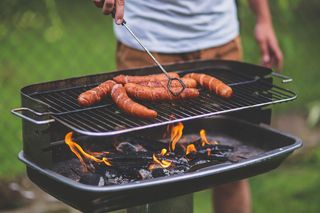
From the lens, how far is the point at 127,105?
2.62 metres

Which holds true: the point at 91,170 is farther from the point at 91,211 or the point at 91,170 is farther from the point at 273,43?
the point at 273,43

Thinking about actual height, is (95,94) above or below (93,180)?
above

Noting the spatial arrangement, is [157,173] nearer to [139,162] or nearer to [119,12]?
[139,162]

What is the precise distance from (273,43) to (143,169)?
57.4 inches

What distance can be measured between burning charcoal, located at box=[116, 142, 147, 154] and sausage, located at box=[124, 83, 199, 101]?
27 cm

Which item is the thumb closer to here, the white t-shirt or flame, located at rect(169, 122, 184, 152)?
the white t-shirt

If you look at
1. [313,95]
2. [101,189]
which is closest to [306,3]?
[313,95]

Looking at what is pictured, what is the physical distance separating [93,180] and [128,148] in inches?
18.2

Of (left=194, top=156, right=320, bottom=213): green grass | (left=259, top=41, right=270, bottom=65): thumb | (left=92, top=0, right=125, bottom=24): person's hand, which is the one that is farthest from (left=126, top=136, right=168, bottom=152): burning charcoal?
(left=194, top=156, right=320, bottom=213): green grass

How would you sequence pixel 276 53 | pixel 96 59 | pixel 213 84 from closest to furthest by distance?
1. pixel 213 84
2. pixel 276 53
3. pixel 96 59

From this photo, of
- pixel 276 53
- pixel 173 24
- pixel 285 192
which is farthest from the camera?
pixel 285 192

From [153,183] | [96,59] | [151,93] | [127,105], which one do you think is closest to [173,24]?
[151,93]

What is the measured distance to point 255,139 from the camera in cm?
313

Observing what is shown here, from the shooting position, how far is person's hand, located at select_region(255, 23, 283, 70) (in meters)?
3.79
